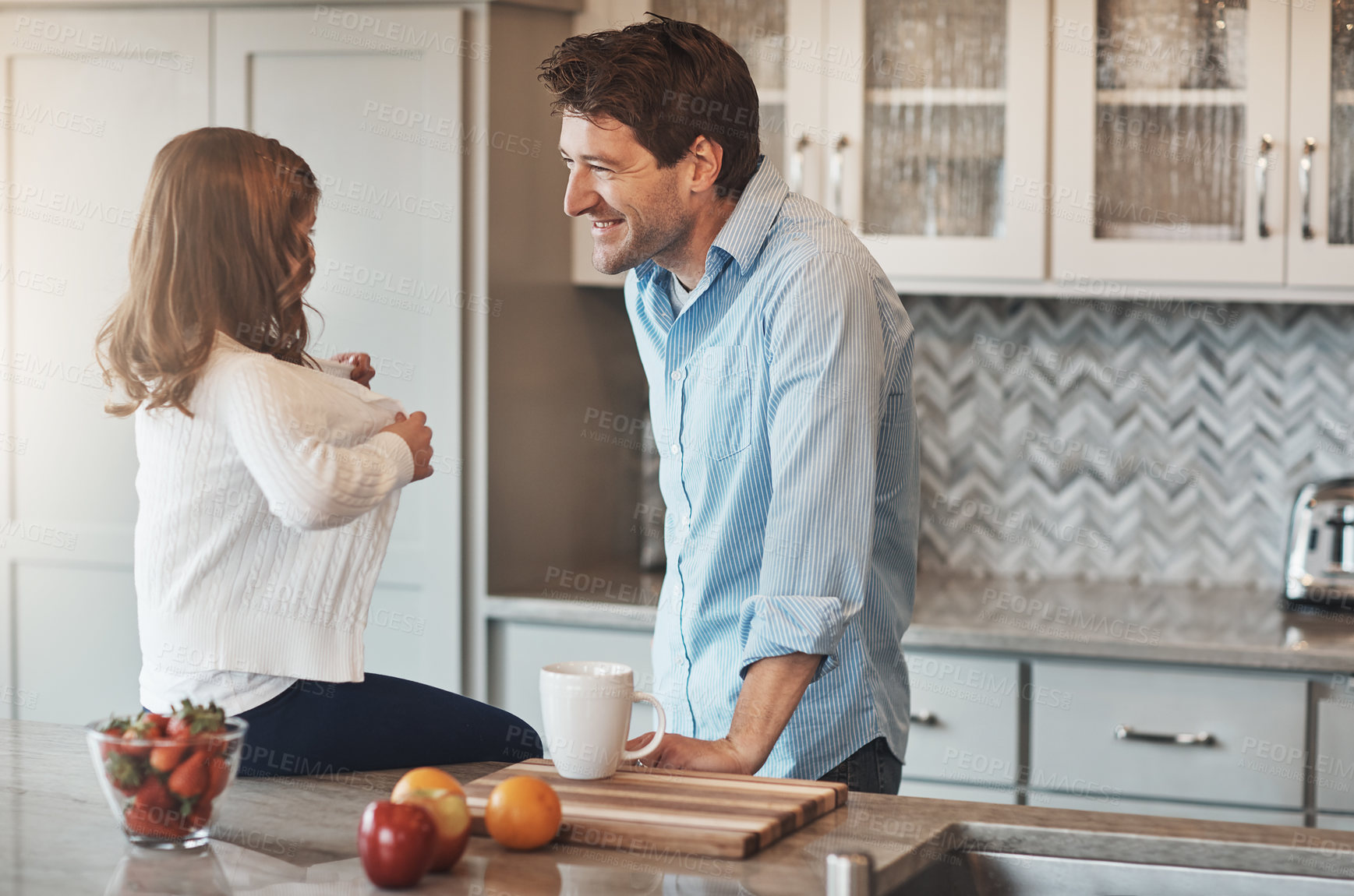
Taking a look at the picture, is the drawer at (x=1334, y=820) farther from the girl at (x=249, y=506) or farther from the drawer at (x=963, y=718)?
the girl at (x=249, y=506)

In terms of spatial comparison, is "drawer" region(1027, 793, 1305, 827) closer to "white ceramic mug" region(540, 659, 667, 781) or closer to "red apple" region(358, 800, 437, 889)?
"white ceramic mug" region(540, 659, 667, 781)

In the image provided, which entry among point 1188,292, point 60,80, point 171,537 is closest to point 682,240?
point 171,537

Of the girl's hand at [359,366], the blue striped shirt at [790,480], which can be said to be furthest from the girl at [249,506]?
the blue striped shirt at [790,480]

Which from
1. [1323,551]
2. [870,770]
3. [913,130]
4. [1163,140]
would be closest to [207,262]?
[870,770]

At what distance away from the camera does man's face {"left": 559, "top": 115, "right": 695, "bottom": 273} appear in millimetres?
1362

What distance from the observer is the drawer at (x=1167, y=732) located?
210 centimetres

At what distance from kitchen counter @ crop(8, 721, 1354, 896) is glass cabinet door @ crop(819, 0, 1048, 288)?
1.50 metres

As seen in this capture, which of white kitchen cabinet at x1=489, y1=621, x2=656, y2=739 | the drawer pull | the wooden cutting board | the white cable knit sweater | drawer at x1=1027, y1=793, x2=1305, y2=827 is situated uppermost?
the white cable knit sweater

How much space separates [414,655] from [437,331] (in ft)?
1.92

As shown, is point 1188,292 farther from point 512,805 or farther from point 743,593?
point 512,805

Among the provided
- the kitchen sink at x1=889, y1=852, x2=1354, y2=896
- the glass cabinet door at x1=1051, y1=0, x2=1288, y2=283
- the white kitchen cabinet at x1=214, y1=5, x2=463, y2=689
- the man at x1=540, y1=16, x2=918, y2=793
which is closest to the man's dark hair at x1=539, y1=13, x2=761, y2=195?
the man at x1=540, y1=16, x2=918, y2=793

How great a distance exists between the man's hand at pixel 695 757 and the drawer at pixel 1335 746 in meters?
1.32

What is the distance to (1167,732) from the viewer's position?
2145 millimetres

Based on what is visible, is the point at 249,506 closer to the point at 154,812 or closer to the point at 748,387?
the point at 154,812
